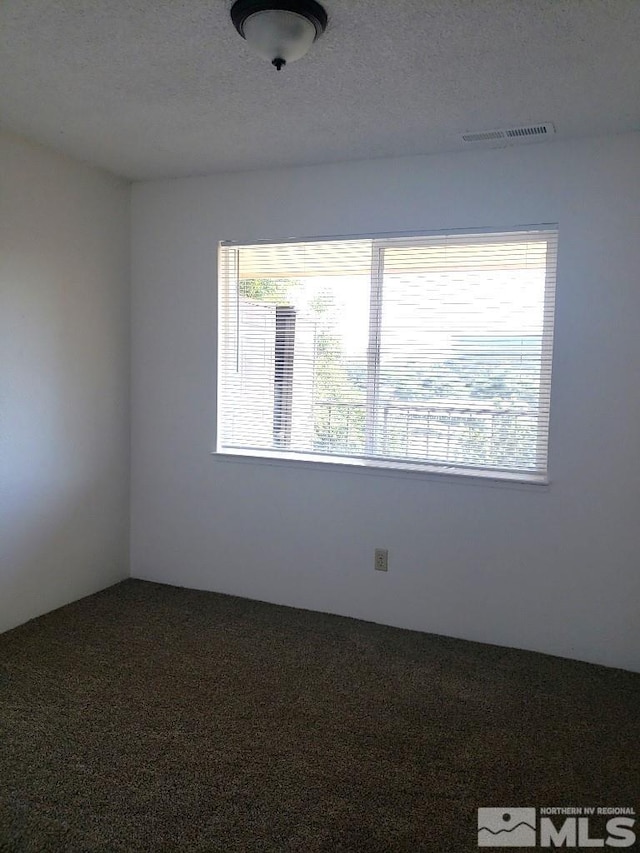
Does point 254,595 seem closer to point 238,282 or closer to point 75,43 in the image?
point 238,282

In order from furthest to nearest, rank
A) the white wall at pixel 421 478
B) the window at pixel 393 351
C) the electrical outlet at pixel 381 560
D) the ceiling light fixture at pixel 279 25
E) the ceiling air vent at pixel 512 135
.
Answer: the electrical outlet at pixel 381 560
the window at pixel 393 351
the white wall at pixel 421 478
the ceiling air vent at pixel 512 135
the ceiling light fixture at pixel 279 25

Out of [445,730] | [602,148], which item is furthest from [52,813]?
[602,148]

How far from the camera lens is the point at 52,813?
205cm

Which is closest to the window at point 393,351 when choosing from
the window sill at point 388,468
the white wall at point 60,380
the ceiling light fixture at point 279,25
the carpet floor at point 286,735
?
the window sill at point 388,468

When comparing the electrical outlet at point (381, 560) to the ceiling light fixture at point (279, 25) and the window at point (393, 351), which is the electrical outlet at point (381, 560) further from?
the ceiling light fixture at point (279, 25)

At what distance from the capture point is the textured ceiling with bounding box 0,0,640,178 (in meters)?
2.05

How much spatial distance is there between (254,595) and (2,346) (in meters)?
2.03

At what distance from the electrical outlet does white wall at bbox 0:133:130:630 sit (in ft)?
5.74

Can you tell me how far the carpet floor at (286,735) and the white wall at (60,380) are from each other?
43 centimetres

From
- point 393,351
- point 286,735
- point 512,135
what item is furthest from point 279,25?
point 286,735

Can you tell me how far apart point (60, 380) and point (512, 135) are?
2741 millimetres

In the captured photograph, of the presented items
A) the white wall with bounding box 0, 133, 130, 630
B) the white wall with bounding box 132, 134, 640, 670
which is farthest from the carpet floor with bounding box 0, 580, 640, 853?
the white wall with bounding box 0, 133, 130, 630

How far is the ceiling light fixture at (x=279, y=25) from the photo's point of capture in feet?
6.43

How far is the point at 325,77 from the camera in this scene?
2.48m
